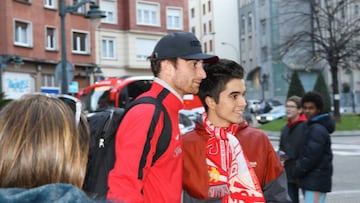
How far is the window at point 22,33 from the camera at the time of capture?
28689 millimetres

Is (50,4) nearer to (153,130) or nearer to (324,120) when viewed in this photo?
(324,120)

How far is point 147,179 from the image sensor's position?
7.80 ft

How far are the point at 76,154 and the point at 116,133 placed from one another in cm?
80

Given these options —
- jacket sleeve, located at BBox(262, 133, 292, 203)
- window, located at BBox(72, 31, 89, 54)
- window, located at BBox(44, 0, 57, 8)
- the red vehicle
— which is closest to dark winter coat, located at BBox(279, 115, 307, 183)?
jacket sleeve, located at BBox(262, 133, 292, 203)

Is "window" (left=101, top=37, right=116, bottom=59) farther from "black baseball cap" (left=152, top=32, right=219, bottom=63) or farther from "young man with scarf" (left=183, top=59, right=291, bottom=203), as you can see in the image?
"black baseball cap" (left=152, top=32, right=219, bottom=63)

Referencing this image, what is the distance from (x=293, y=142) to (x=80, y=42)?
2915cm

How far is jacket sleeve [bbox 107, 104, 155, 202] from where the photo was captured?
7.34ft

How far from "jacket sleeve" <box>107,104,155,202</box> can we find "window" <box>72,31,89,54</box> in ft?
103

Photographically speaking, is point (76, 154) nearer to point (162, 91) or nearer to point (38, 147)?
point (38, 147)

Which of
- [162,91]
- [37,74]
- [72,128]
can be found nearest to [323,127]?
[162,91]

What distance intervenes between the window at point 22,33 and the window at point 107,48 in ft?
25.6

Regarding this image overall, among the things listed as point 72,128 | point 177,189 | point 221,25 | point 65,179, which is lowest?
point 177,189

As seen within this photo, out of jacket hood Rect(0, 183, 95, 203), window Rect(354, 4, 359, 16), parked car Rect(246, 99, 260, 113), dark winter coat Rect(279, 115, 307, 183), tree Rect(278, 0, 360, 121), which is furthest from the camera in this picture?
parked car Rect(246, 99, 260, 113)

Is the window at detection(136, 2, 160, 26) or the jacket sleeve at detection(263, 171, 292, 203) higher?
the window at detection(136, 2, 160, 26)
